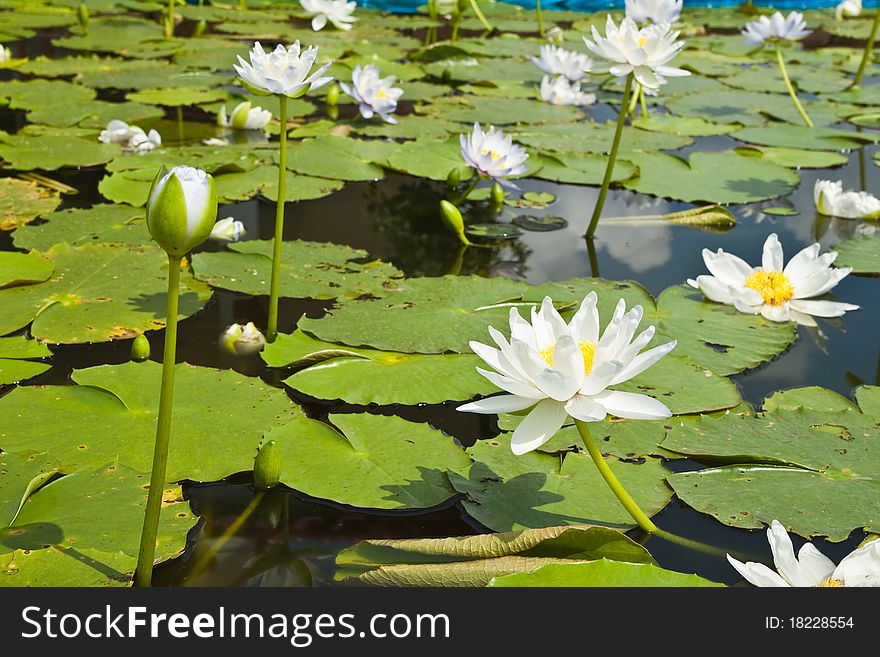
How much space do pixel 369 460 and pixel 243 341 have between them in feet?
1.89

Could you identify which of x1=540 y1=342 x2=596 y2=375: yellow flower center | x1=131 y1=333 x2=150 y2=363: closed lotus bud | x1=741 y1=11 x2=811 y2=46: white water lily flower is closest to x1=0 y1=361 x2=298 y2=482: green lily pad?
x1=131 y1=333 x2=150 y2=363: closed lotus bud

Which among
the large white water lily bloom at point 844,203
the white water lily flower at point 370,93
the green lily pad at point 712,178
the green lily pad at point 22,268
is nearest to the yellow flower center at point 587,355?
the green lily pad at point 22,268

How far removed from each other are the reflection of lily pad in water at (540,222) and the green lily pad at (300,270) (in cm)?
A: 61

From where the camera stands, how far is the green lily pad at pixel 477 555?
47.4 inches

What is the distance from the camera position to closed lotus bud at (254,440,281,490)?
147 cm

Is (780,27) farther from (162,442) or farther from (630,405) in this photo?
(162,442)

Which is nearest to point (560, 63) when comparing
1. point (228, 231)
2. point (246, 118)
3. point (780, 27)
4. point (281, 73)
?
point (780, 27)

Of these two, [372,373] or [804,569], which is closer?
[804,569]

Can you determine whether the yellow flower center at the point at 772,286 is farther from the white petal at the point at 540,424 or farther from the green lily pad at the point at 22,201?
the green lily pad at the point at 22,201

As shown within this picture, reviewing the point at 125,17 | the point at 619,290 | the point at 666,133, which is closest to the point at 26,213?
the point at 619,290

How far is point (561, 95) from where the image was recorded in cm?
441
